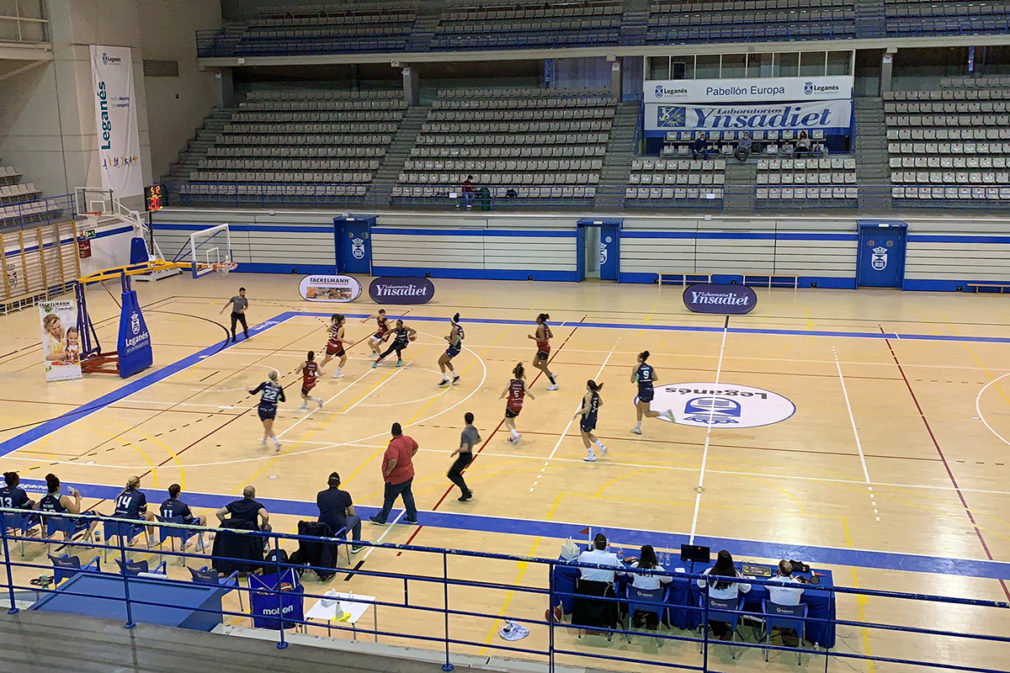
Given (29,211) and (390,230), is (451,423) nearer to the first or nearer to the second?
(390,230)

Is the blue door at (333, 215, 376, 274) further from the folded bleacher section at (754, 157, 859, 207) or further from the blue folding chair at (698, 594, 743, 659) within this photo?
the blue folding chair at (698, 594, 743, 659)

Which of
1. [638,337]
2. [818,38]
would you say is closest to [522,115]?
[818,38]

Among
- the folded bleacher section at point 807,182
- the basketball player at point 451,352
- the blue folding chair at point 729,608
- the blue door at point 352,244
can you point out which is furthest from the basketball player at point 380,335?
the folded bleacher section at point 807,182

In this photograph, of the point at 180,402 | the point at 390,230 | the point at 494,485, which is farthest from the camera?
the point at 390,230

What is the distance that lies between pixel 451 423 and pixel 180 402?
21.1 feet

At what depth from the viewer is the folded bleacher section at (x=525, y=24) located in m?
40.2

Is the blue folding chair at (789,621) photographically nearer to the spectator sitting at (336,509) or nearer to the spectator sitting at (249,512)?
the spectator sitting at (336,509)

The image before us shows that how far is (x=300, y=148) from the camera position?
4122 cm

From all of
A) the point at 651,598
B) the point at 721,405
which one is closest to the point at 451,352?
the point at 721,405

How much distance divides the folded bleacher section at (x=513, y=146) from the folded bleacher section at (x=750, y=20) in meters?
4.00

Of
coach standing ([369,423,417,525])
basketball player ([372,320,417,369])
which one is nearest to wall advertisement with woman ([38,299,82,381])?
basketball player ([372,320,417,369])

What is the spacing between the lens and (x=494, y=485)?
16.5 m

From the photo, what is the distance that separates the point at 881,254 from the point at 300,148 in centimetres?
2398

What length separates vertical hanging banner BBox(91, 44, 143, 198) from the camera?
35781 mm
